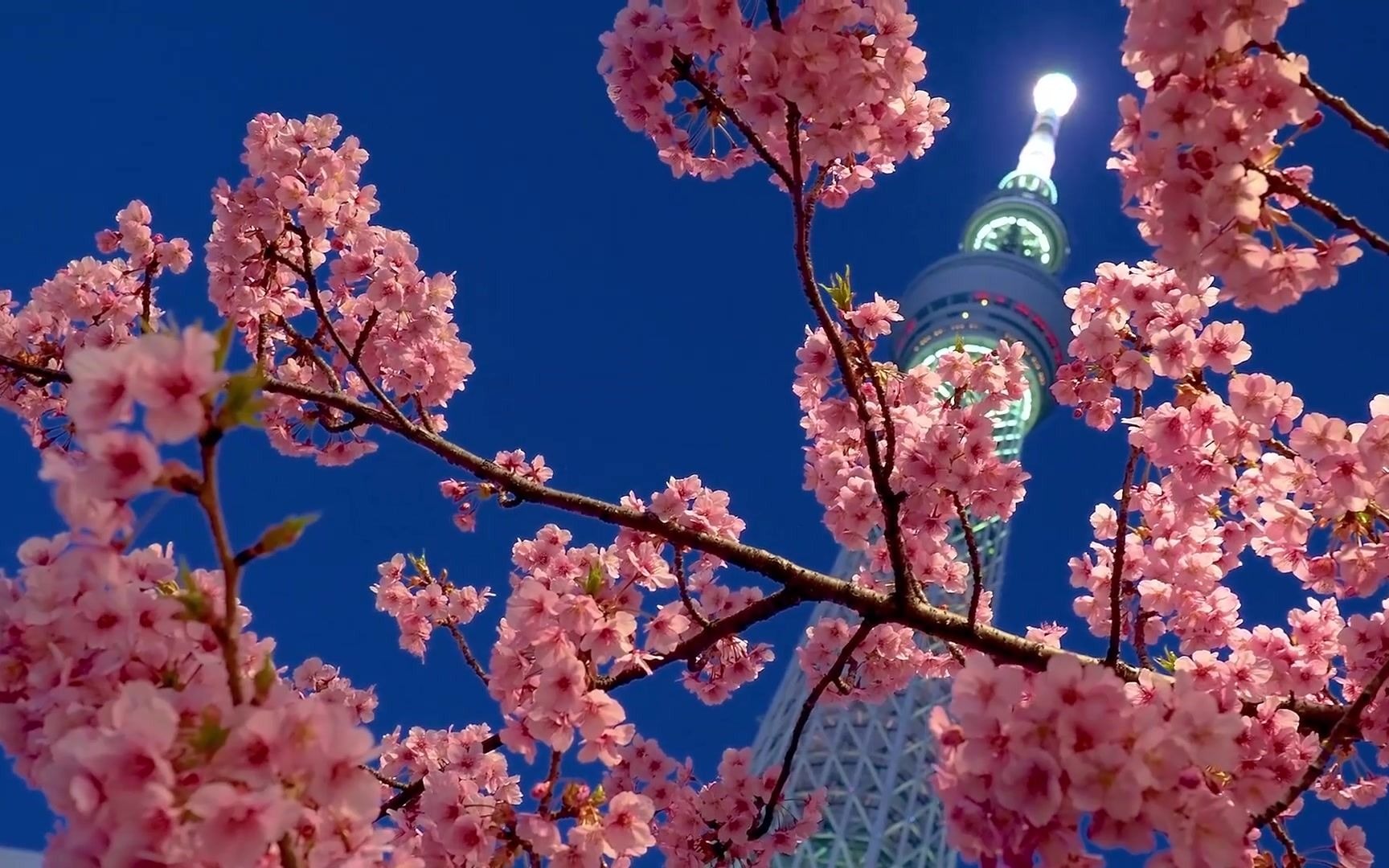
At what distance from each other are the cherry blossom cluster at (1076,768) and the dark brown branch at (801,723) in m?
1.59

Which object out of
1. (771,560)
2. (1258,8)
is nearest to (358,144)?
(771,560)

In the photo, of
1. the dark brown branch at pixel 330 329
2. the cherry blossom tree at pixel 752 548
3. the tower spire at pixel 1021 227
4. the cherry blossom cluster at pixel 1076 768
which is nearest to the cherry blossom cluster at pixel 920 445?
the cherry blossom tree at pixel 752 548

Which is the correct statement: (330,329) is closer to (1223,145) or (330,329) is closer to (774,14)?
(774,14)

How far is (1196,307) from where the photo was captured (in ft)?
13.3

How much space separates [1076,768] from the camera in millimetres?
1973

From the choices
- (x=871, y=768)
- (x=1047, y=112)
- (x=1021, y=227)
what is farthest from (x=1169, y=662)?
(x=1047, y=112)

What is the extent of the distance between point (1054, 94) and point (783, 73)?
66.9 meters

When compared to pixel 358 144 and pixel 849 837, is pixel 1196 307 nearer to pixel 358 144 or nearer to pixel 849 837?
pixel 358 144

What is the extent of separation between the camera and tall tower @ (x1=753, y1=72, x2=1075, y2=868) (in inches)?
1563

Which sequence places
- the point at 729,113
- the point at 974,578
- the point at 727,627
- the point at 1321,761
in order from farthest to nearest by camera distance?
the point at 727,627, the point at 974,578, the point at 729,113, the point at 1321,761

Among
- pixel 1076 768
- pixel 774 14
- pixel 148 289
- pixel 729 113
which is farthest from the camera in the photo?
pixel 148 289

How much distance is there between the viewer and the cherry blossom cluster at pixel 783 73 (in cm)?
307

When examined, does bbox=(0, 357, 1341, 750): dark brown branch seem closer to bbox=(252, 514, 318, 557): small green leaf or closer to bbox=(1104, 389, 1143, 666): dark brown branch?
bbox=(1104, 389, 1143, 666): dark brown branch

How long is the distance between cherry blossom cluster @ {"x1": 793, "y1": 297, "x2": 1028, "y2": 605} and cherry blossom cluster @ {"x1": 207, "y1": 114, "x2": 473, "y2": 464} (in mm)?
1701
